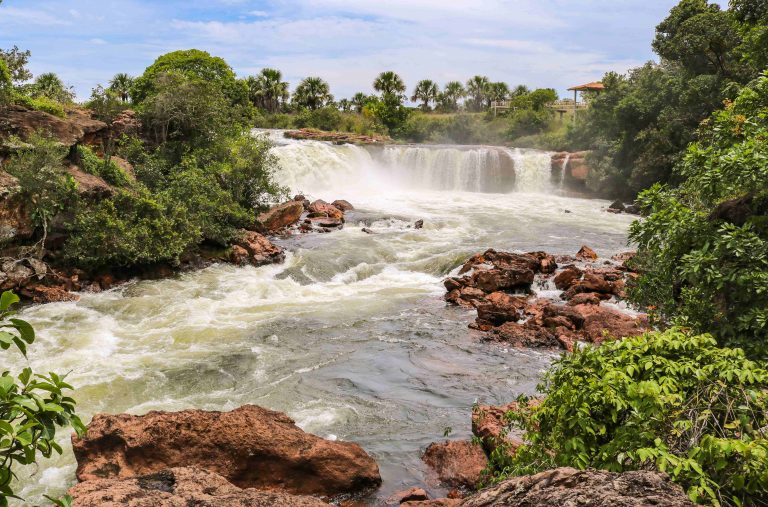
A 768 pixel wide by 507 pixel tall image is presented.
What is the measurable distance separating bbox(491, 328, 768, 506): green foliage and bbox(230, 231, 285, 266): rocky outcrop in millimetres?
14600

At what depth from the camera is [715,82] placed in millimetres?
27719

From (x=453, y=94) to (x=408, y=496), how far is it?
6440 cm

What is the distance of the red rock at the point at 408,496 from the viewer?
6926 mm

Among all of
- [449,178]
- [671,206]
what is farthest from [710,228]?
[449,178]

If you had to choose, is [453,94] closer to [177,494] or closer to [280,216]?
[280,216]

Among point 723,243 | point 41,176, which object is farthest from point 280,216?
point 723,243

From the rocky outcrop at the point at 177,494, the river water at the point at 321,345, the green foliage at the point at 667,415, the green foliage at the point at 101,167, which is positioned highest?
the green foliage at the point at 101,167

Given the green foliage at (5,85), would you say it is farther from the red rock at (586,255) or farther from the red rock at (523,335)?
the red rock at (586,255)

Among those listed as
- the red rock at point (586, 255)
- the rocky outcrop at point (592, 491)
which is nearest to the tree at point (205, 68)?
the red rock at point (586, 255)

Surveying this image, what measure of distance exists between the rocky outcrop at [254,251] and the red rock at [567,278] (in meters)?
8.29

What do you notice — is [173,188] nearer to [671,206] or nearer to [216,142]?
[216,142]

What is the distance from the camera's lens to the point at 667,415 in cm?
410

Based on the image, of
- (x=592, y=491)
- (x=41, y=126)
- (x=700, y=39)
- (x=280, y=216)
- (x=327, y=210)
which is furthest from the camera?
(x=700, y=39)

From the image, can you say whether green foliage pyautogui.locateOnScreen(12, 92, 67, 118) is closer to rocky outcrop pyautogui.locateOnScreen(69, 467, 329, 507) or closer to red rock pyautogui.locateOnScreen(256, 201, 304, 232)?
red rock pyautogui.locateOnScreen(256, 201, 304, 232)
